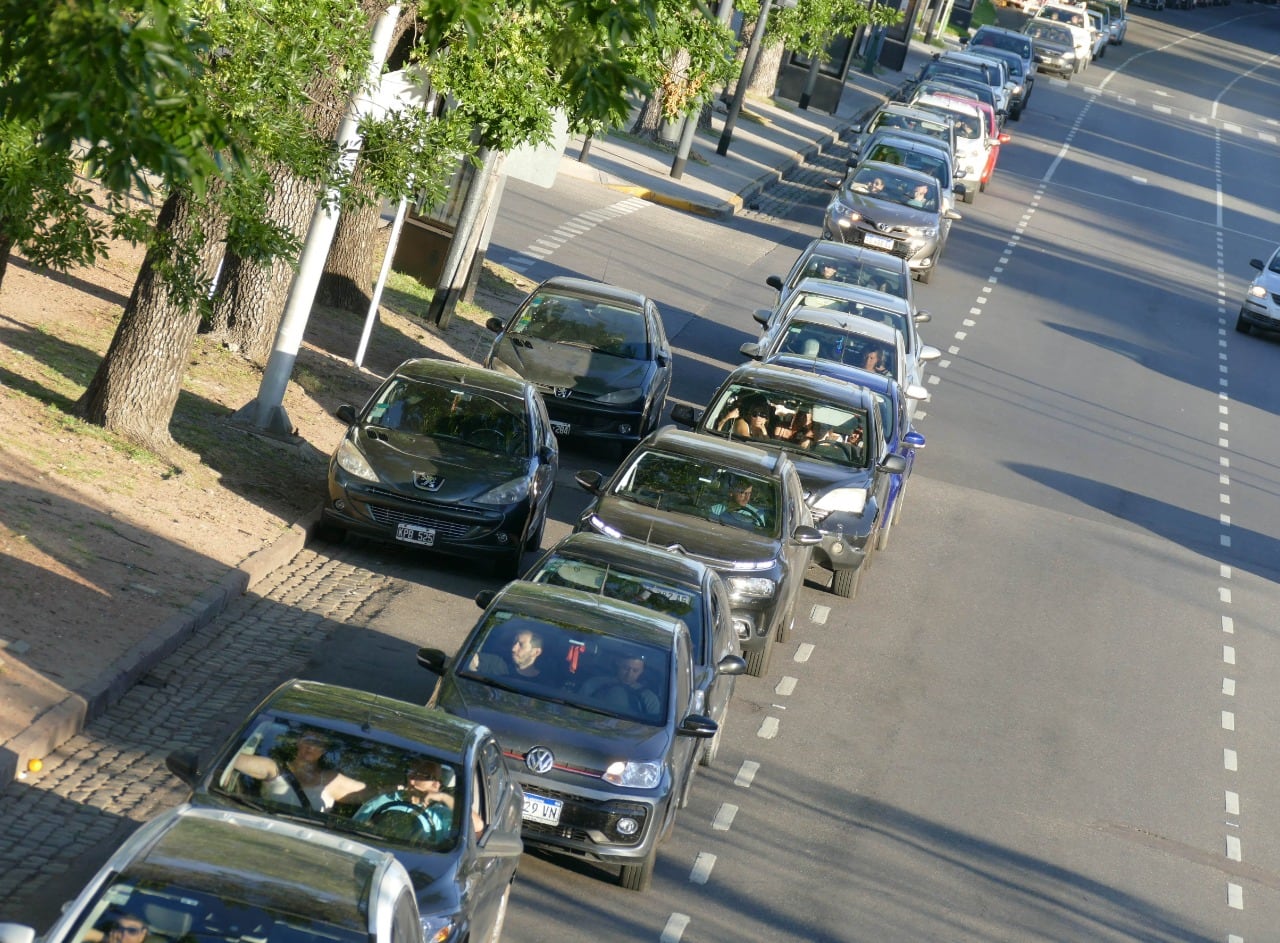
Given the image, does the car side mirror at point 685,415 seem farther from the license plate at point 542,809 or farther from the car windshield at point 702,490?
the license plate at point 542,809

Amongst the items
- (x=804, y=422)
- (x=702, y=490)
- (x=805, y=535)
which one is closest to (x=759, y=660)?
(x=805, y=535)

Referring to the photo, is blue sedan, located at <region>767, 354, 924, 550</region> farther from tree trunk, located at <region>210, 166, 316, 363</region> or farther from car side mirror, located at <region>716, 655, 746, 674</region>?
car side mirror, located at <region>716, 655, 746, 674</region>

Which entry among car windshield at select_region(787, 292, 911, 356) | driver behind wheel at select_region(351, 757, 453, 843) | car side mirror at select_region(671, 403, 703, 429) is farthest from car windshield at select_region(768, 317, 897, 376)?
driver behind wheel at select_region(351, 757, 453, 843)

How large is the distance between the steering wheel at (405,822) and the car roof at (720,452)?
8178 millimetres

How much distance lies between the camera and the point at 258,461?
1778 centimetres

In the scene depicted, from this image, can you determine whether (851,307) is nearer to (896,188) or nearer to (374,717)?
(896,188)

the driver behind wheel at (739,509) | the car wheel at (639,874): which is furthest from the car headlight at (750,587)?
the car wheel at (639,874)

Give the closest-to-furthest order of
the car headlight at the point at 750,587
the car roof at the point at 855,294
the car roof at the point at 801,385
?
the car headlight at the point at 750,587
the car roof at the point at 801,385
the car roof at the point at 855,294

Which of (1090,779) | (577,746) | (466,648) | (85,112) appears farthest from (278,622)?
(85,112)

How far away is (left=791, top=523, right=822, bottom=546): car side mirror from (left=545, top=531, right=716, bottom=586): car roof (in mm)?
2135

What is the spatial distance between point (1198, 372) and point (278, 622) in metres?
22.4

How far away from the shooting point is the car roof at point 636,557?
45.2 ft

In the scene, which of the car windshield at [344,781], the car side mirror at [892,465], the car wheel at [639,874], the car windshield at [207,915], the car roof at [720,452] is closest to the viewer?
the car windshield at [207,915]

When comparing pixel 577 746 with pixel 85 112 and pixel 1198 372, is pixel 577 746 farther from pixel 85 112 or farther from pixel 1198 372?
pixel 1198 372
